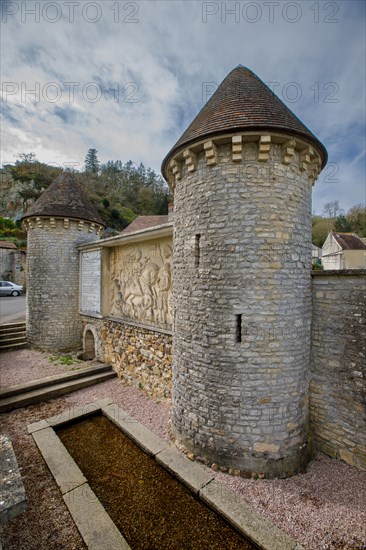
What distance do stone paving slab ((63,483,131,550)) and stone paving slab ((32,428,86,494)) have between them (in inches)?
7.4

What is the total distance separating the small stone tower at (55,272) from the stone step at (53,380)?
2796 mm

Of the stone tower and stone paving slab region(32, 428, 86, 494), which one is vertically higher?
the stone tower

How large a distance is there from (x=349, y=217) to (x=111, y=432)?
36.8 metres

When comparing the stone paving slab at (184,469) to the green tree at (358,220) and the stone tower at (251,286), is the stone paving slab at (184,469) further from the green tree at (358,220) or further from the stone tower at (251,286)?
the green tree at (358,220)

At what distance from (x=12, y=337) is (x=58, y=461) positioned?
8829mm

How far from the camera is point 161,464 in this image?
15.0 ft

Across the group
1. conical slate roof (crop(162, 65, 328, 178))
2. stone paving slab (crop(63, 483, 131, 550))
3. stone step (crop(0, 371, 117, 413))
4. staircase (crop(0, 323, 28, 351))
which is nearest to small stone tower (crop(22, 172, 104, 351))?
staircase (crop(0, 323, 28, 351))

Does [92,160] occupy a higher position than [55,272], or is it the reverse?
[92,160]

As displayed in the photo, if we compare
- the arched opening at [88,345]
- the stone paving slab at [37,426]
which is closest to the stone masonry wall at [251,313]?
Answer: the stone paving slab at [37,426]

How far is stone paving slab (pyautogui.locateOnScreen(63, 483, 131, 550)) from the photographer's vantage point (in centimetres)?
308

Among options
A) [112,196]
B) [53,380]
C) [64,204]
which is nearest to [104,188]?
[112,196]

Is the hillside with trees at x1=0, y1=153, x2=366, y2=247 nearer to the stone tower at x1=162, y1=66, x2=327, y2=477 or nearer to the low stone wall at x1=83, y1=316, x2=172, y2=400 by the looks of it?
the low stone wall at x1=83, y1=316, x2=172, y2=400

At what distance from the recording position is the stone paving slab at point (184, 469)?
405cm

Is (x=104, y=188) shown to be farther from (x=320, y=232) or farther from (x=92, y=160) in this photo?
(x=320, y=232)
